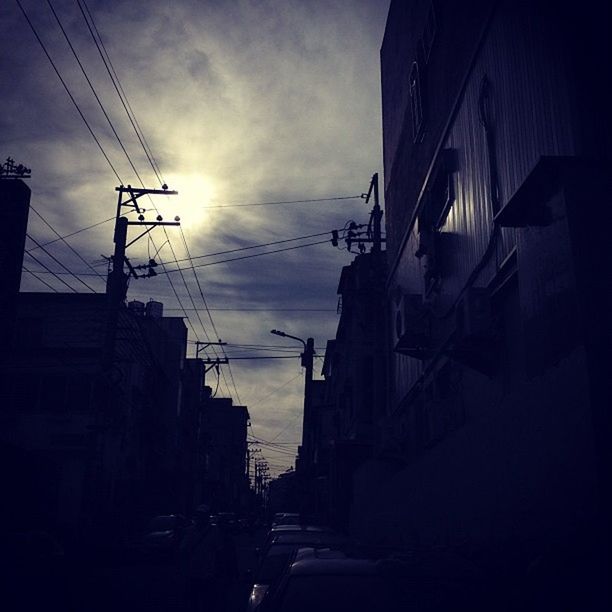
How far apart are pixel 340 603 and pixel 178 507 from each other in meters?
53.0

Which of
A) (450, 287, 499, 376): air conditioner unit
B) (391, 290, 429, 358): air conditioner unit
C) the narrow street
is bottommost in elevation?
the narrow street

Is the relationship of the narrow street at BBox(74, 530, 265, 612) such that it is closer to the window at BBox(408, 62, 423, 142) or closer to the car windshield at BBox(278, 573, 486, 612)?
the car windshield at BBox(278, 573, 486, 612)

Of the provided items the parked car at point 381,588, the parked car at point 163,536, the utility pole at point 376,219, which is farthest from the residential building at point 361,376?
the parked car at point 381,588

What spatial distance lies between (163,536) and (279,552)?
17054mm

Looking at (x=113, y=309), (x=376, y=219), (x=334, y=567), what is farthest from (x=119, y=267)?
(x=334, y=567)

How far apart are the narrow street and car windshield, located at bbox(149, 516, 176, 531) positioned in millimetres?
3013

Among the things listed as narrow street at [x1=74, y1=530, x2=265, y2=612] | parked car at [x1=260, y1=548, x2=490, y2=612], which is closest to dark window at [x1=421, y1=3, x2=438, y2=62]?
narrow street at [x1=74, y1=530, x2=265, y2=612]

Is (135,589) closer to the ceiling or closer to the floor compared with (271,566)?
closer to the floor

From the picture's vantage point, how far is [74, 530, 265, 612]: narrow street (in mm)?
13172

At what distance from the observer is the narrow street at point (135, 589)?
13.2 meters

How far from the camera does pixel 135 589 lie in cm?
1633

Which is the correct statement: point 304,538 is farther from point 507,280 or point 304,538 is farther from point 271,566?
point 507,280

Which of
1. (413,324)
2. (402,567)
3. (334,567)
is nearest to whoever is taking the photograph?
(402,567)

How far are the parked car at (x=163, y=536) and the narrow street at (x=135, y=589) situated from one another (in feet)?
2.04
